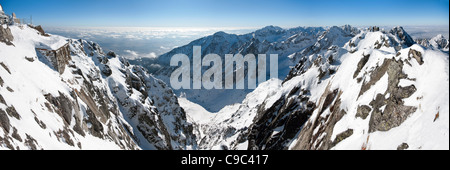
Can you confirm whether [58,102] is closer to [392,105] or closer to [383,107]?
[383,107]

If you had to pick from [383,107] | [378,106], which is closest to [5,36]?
[378,106]

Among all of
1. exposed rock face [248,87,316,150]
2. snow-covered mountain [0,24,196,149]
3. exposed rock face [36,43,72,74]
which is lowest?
exposed rock face [248,87,316,150]

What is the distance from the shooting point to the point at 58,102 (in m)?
37.1

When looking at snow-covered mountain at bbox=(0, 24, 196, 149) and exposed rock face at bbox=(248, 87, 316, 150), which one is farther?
exposed rock face at bbox=(248, 87, 316, 150)

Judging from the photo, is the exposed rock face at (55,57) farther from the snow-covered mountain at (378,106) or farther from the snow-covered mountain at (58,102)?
the snow-covered mountain at (378,106)

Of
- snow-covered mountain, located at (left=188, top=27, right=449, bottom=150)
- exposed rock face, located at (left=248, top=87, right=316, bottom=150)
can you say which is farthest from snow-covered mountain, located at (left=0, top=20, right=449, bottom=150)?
exposed rock face, located at (left=248, top=87, right=316, bottom=150)

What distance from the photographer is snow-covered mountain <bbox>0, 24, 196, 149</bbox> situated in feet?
84.9

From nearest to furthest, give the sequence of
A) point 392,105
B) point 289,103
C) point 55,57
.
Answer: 1. point 392,105
2. point 55,57
3. point 289,103

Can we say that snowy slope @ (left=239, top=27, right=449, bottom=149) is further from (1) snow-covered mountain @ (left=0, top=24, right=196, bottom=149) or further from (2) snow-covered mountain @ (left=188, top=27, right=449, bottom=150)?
(1) snow-covered mountain @ (left=0, top=24, right=196, bottom=149)

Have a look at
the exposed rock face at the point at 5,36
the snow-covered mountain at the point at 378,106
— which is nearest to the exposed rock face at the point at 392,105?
the snow-covered mountain at the point at 378,106

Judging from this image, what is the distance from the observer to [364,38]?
84438mm
